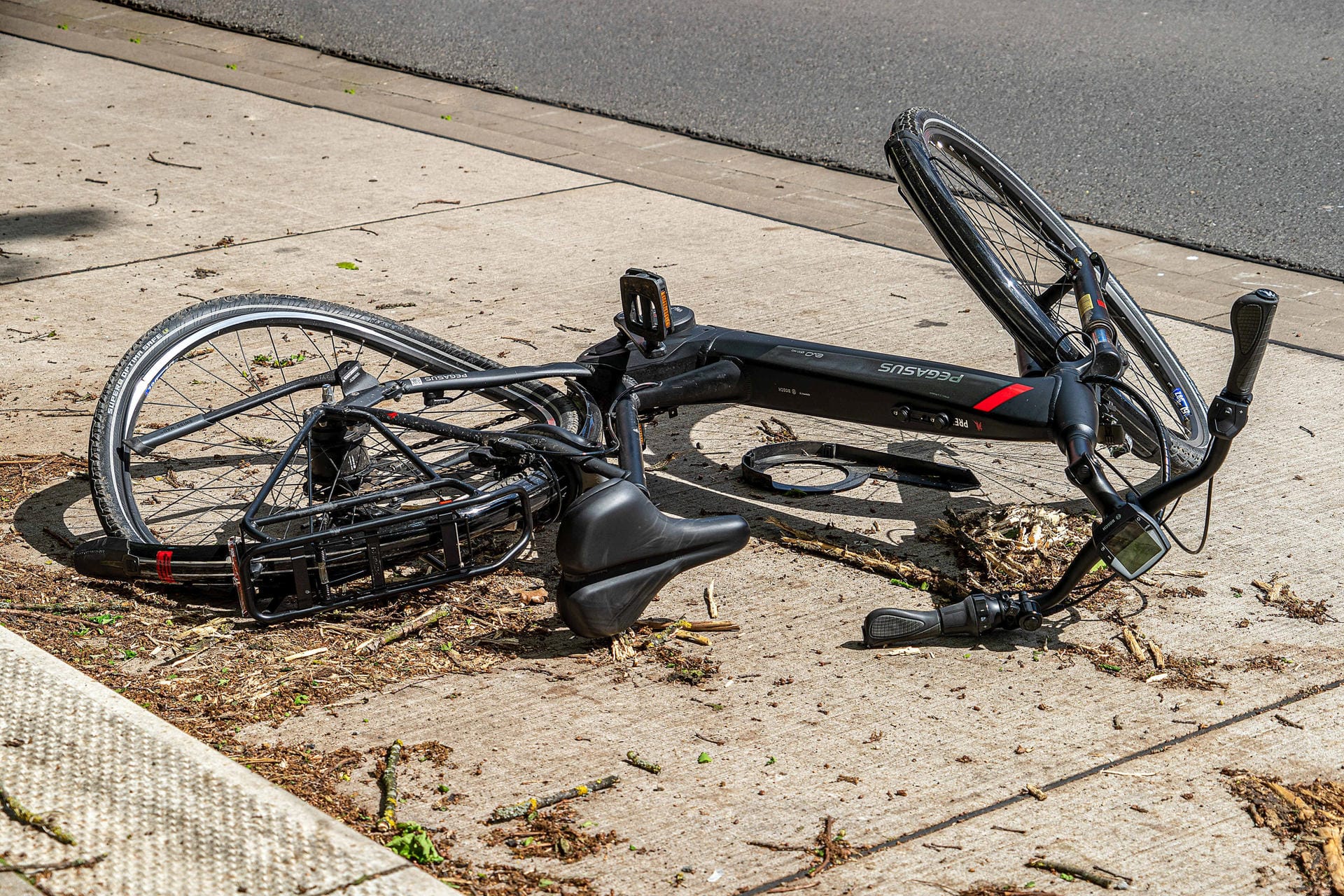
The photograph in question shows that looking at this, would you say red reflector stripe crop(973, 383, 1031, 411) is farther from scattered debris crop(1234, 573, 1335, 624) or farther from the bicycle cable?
the bicycle cable

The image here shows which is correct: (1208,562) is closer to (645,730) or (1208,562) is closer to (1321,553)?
(1321,553)

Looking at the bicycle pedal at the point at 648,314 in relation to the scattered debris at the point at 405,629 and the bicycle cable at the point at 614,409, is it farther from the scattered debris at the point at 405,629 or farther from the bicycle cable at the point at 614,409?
the scattered debris at the point at 405,629

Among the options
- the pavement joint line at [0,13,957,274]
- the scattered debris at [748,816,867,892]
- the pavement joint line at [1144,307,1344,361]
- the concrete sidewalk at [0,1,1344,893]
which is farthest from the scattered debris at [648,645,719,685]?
the pavement joint line at [0,13,957,274]

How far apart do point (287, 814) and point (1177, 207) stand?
564cm

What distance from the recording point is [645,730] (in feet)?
9.29

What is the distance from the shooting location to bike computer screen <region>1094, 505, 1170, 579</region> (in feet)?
10.0

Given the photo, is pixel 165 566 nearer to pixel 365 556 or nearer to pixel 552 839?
pixel 365 556

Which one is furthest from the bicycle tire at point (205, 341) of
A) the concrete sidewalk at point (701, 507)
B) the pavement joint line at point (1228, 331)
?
the pavement joint line at point (1228, 331)

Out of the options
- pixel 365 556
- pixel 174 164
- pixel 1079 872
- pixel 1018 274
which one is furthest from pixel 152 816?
pixel 174 164

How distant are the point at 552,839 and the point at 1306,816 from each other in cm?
136

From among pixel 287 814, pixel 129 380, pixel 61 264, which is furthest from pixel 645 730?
pixel 61 264

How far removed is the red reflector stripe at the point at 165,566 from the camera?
3.19m

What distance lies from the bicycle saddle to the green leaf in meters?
0.67

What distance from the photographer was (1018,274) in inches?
174
